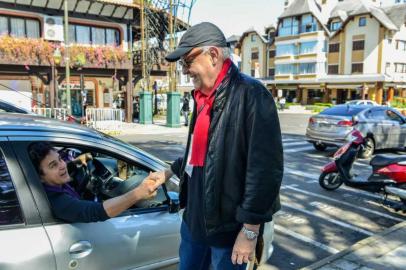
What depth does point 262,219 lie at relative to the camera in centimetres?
176

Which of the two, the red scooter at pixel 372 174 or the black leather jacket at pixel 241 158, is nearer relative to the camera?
the black leather jacket at pixel 241 158

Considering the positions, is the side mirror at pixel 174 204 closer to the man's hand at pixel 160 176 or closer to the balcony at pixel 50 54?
the man's hand at pixel 160 176

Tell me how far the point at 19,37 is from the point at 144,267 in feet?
66.5

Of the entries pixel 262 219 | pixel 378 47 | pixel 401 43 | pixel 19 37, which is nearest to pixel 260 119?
pixel 262 219

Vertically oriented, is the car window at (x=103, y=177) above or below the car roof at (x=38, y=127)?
below

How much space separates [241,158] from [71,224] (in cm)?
112

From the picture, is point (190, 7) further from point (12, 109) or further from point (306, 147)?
point (12, 109)

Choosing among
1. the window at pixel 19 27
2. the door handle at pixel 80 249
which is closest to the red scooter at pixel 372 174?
the door handle at pixel 80 249

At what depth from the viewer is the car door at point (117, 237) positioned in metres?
2.14

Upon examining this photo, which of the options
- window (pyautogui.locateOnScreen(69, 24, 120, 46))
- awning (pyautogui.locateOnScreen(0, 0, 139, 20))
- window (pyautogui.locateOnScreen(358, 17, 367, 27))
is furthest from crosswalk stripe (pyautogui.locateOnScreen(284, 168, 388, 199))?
window (pyautogui.locateOnScreen(358, 17, 367, 27))

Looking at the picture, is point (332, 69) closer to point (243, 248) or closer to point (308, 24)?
point (308, 24)

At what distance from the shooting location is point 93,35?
73.0 feet

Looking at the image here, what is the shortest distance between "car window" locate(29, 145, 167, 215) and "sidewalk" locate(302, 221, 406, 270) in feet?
6.04

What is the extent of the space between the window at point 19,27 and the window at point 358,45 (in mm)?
37890
